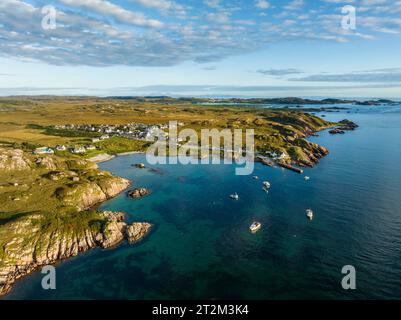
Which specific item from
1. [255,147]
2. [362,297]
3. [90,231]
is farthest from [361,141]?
[90,231]

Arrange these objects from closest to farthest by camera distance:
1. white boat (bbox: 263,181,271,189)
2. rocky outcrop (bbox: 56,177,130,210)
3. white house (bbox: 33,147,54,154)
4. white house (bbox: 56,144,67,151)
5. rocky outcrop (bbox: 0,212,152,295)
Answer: rocky outcrop (bbox: 0,212,152,295) → rocky outcrop (bbox: 56,177,130,210) → white boat (bbox: 263,181,271,189) → white house (bbox: 33,147,54,154) → white house (bbox: 56,144,67,151)

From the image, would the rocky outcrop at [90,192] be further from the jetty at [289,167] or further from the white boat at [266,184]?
the jetty at [289,167]

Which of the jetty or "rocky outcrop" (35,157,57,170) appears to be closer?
"rocky outcrop" (35,157,57,170)

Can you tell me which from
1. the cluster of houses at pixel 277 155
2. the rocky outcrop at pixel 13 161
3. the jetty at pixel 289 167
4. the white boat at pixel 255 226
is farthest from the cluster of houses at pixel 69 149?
the white boat at pixel 255 226

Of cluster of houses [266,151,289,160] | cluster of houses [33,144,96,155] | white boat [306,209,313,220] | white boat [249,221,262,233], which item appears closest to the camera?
white boat [249,221,262,233]

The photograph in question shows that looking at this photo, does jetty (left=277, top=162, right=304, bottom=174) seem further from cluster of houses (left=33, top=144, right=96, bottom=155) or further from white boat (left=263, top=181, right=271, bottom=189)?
cluster of houses (left=33, top=144, right=96, bottom=155)

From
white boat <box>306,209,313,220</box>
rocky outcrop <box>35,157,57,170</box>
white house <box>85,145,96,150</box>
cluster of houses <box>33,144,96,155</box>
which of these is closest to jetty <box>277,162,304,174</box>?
white boat <box>306,209,313,220</box>

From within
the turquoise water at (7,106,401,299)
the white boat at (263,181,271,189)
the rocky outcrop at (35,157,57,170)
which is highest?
the rocky outcrop at (35,157,57,170)
